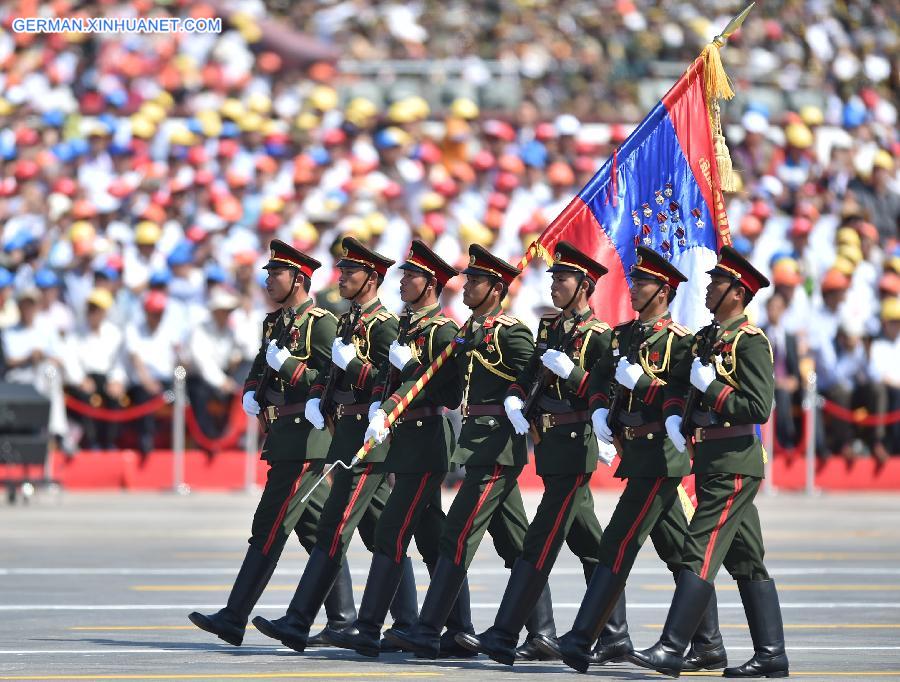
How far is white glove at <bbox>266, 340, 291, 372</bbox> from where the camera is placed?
1162cm

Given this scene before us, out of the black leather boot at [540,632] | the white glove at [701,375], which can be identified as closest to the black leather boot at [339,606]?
the black leather boot at [540,632]

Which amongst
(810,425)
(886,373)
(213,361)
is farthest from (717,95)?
(886,373)

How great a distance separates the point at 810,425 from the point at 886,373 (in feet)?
3.42

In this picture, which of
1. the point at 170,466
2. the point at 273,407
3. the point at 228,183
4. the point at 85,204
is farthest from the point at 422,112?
the point at 273,407

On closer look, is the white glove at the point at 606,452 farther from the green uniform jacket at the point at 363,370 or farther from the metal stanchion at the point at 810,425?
the metal stanchion at the point at 810,425

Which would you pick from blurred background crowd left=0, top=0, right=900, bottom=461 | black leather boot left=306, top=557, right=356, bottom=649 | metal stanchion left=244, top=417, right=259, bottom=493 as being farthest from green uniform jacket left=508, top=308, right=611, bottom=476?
metal stanchion left=244, top=417, right=259, bottom=493

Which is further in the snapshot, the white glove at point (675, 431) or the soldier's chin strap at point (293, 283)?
the soldier's chin strap at point (293, 283)

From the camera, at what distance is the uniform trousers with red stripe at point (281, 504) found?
1152cm

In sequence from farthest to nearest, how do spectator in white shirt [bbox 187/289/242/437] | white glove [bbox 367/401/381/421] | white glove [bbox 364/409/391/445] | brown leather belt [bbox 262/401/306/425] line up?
spectator in white shirt [bbox 187/289/242/437]
brown leather belt [bbox 262/401/306/425]
white glove [bbox 367/401/381/421]
white glove [bbox 364/409/391/445]

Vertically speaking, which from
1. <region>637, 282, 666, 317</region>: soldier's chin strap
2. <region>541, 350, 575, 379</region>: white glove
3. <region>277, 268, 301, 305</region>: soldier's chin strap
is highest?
<region>277, 268, 301, 305</region>: soldier's chin strap

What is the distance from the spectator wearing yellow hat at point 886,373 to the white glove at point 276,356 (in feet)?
42.2

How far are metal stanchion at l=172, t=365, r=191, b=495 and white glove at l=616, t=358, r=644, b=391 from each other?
467 inches

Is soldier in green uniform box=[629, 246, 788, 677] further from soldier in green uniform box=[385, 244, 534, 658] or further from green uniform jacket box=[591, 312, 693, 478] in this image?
soldier in green uniform box=[385, 244, 534, 658]

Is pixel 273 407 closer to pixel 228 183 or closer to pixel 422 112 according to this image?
pixel 228 183
